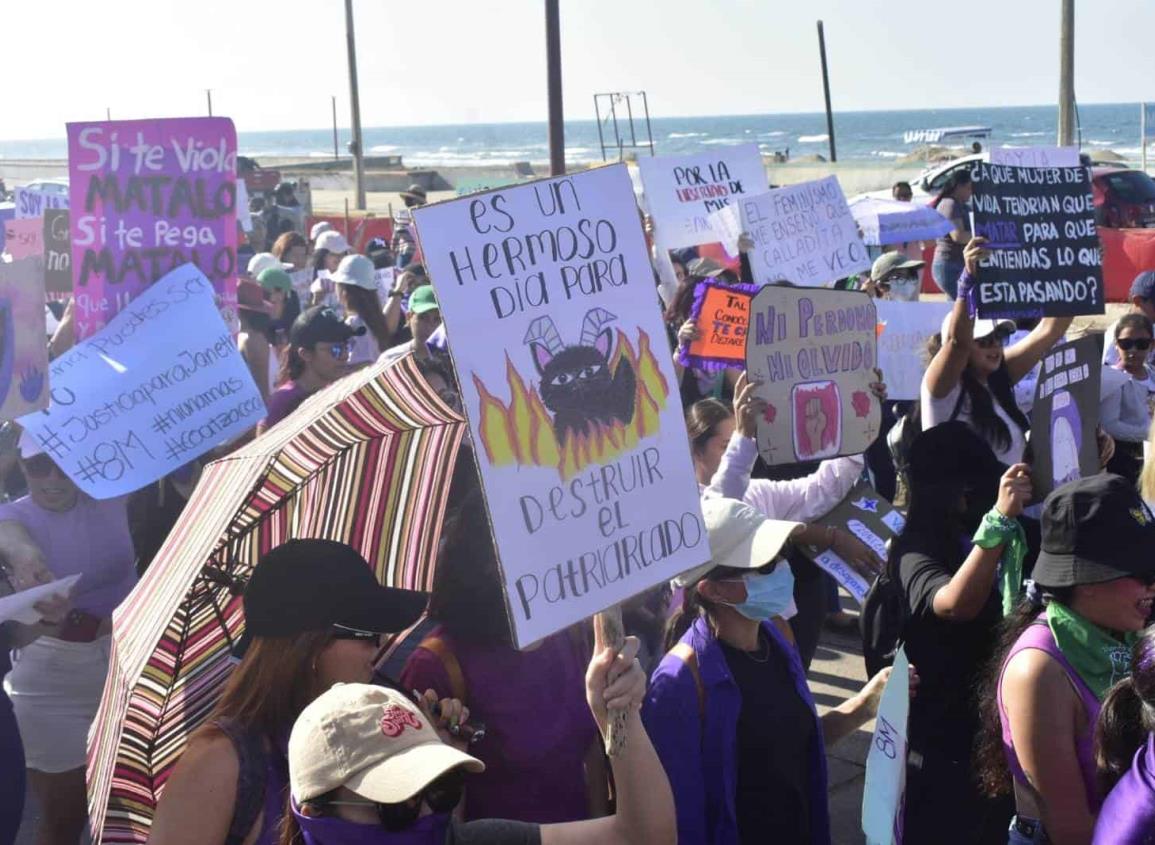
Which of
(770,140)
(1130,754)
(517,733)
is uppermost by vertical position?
(770,140)

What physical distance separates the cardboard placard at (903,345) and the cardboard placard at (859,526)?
8.81ft

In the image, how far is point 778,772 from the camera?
121 inches

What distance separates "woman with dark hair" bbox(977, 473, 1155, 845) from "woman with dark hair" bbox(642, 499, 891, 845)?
42 centimetres

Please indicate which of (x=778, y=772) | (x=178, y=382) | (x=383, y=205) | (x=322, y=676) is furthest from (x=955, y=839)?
(x=383, y=205)

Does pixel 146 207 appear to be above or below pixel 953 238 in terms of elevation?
above

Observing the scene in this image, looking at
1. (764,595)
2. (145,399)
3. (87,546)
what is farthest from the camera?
(145,399)

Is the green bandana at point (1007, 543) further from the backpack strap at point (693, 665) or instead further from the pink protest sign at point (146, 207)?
the pink protest sign at point (146, 207)

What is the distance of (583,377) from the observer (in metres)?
2.76

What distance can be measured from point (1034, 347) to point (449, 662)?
3506mm

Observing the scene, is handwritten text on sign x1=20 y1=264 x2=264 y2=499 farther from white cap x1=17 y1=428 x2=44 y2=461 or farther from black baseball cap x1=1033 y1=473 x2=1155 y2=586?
black baseball cap x1=1033 y1=473 x2=1155 y2=586

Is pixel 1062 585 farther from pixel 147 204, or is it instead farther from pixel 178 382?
pixel 147 204

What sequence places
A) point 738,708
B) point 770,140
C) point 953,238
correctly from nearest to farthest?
point 738,708 < point 953,238 < point 770,140

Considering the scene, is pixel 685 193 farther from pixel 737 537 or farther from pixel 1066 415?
pixel 737 537

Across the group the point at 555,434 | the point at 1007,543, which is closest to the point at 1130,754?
the point at 1007,543
